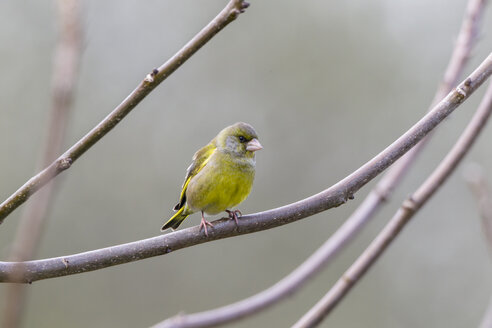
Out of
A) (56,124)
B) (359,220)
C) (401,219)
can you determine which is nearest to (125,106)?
(56,124)

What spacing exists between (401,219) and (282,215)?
731 mm

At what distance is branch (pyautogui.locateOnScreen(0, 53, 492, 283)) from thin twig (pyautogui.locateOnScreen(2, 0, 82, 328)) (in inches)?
53.1

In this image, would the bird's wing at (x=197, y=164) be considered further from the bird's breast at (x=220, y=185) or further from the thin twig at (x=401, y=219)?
the thin twig at (x=401, y=219)

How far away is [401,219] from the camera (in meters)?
3.04

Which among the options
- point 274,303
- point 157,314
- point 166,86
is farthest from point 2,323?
point 166,86

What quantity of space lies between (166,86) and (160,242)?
33.5 ft

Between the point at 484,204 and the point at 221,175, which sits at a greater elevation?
the point at 221,175

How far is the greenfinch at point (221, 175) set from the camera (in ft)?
14.3

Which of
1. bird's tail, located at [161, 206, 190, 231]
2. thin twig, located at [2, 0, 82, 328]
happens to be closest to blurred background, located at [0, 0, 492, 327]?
bird's tail, located at [161, 206, 190, 231]

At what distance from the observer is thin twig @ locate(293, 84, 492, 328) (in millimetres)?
2885

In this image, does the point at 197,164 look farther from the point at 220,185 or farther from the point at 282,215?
the point at 282,215

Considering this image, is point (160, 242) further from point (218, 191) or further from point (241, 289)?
point (241, 289)

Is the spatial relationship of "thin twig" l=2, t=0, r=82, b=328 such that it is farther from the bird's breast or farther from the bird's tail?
the bird's tail

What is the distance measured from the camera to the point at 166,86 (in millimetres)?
12562
